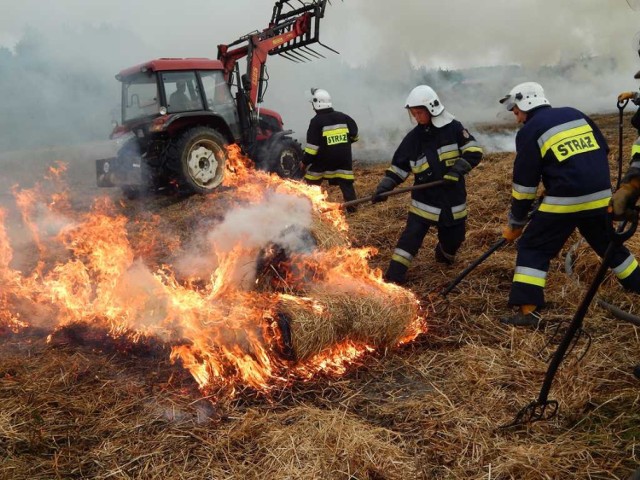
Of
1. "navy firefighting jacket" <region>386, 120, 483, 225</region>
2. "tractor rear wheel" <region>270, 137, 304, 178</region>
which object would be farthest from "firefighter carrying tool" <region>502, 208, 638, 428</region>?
"tractor rear wheel" <region>270, 137, 304, 178</region>

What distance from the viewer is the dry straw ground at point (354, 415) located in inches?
84.4

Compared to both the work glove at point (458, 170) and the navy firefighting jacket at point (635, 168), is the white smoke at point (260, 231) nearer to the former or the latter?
the work glove at point (458, 170)

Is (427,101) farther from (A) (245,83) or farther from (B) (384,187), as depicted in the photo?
(A) (245,83)

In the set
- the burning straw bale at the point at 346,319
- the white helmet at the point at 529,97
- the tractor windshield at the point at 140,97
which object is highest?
the tractor windshield at the point at 140,97

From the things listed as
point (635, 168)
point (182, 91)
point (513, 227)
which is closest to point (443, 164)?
point (513, 227)

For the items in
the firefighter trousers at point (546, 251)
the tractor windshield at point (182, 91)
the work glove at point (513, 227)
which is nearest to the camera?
the firefighter trousers at point (546, 251)

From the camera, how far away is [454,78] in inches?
1074

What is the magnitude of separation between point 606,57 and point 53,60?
27035mm

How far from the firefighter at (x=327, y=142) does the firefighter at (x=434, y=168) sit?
84.1 inches

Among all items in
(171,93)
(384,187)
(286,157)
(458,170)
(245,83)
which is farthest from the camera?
(286,157)

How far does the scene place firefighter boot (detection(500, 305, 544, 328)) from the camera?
3.41 m

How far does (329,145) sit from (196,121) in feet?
9.70

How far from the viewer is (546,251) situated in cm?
337

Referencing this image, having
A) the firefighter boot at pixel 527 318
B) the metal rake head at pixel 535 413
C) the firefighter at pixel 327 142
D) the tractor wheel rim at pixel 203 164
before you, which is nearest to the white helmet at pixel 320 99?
the firefighter at pixel 327 142
